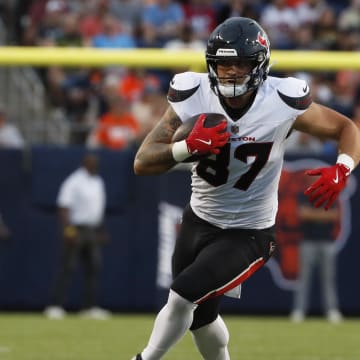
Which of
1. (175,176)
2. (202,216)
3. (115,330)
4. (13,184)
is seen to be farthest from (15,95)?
(202,216)

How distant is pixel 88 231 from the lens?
1028cm

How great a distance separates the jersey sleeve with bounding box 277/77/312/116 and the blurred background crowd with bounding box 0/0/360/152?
5496 mm

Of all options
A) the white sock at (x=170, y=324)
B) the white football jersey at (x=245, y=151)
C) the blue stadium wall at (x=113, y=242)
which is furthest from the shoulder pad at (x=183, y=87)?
the blue stadium wall at (x=113, y=242)

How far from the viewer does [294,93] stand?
4738 millimetres

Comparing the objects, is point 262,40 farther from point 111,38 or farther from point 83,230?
point 111,38

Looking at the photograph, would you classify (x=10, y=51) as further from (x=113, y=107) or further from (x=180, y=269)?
(x=180, y=269)

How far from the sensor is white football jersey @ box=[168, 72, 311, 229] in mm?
4684

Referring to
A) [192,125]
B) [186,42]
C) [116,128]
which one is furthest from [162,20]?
[192,125]

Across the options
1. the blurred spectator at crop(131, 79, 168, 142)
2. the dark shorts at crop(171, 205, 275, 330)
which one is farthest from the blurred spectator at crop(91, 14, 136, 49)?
the dark shorts at crop(171, 205, 275, 330)

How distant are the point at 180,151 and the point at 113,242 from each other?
6143 mm

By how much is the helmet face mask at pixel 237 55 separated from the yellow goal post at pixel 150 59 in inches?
191

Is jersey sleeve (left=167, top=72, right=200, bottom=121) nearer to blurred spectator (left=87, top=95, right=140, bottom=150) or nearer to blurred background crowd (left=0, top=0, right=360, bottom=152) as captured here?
blurred background crowd (left=0, top=0, right=360, bottom=152)

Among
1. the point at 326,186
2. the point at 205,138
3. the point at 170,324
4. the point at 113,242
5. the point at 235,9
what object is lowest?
the point at 113,242

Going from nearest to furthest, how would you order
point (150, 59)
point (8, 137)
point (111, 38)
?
point (150, 59), point (8, 137), point (111, 38)
